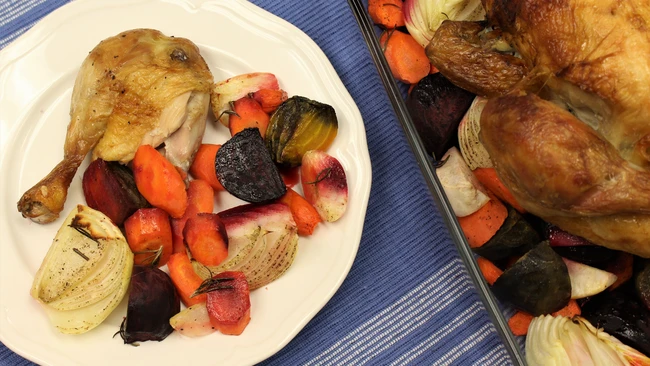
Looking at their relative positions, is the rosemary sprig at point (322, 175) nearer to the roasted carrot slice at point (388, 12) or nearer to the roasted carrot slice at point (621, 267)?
the roasted carrot slice at point (388, 12)

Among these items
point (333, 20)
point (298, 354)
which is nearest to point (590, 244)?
point (298, 354)

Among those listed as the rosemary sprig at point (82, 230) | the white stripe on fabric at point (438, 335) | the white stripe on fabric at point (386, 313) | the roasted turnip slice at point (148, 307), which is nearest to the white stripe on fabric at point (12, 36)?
the rosemary sprig at point (82, 230)

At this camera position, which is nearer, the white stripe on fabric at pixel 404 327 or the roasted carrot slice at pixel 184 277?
the roasted carrot slice at pixel 184 277

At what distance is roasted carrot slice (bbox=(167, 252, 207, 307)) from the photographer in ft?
4.55

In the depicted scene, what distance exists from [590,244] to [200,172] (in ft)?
2.87

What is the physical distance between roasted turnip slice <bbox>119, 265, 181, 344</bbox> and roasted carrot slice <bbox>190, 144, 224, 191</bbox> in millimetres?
240

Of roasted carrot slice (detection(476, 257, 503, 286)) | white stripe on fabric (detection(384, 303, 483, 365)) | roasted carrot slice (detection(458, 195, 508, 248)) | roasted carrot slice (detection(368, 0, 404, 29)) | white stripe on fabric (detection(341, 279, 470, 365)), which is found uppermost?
roasted carrot slice (detection(368, 0, 404, 29))

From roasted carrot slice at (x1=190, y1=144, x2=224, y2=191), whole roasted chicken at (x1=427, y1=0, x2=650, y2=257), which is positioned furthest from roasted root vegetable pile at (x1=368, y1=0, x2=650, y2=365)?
roasted carrot slice at (x1=190, y1=144, x2=224, y2=191)

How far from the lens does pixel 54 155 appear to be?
1475mm

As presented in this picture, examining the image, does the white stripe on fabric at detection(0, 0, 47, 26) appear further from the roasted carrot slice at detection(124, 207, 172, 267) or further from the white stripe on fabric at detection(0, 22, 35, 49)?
the roasted carrot slice at detection(124, 207, 172, 267)

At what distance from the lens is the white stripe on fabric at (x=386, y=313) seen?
1.51 meters

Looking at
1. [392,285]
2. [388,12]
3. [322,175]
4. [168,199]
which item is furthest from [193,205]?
[388,12]

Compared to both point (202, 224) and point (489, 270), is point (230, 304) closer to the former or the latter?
point (202, 224)

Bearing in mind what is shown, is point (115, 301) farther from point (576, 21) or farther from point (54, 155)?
point (576, 21)
